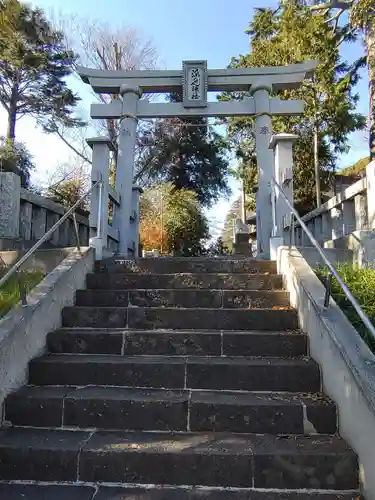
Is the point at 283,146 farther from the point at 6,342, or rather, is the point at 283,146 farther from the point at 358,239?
the point at 6,342

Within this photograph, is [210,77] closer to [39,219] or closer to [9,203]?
[39,219]

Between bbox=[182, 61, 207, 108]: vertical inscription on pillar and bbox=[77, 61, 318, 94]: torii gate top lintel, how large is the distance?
0.6 inches

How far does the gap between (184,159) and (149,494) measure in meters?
20.1

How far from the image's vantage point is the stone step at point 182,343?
327cm

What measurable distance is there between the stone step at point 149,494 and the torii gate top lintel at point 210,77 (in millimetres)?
6025

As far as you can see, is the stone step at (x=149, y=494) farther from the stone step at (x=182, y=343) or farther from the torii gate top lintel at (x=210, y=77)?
the torii gate top lintel at (x=210, y=77)

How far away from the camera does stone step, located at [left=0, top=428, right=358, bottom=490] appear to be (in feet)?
7.41

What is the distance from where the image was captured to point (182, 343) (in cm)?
334

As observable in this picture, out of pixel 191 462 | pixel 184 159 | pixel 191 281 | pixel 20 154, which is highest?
pixel 184 159

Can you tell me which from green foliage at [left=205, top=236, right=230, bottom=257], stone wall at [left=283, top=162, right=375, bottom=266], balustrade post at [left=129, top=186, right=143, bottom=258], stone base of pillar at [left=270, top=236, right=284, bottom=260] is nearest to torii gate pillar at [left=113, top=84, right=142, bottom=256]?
balustrade post at [left=129, top=186, right=143, bottom=258]

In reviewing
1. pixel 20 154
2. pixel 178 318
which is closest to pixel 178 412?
pixel 178 318

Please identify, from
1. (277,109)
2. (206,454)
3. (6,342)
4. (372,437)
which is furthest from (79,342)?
(277,109)

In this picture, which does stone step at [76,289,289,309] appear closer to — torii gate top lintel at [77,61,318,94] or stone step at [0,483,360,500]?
stone step at [0,483,360,500]

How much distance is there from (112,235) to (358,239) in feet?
10.7
